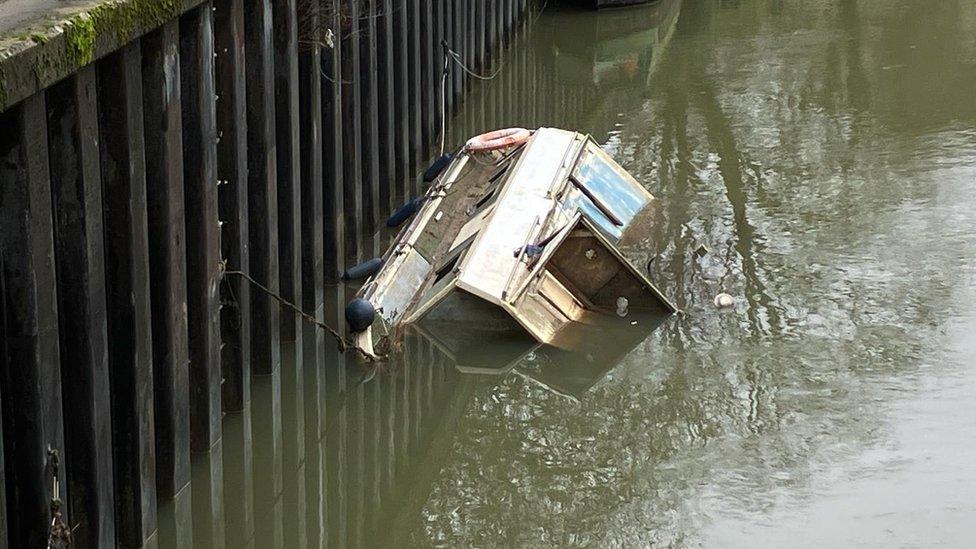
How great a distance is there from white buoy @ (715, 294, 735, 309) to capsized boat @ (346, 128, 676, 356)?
1.65ft

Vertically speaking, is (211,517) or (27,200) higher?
(27,200)

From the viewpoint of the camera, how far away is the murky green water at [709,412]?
10742mm

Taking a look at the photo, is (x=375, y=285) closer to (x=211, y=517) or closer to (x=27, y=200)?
(x=211, y=517)

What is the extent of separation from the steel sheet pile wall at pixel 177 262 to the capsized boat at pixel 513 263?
59 cm

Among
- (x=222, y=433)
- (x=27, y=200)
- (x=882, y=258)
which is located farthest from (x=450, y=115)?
(x=27, y=200)

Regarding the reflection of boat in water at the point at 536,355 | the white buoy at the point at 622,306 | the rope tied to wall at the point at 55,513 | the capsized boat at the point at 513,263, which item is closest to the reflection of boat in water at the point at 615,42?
the capsized boat at the point at 513,263

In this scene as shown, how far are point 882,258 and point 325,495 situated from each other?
272 inches

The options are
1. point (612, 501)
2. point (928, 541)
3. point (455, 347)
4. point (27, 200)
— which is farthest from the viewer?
point (455, 347)

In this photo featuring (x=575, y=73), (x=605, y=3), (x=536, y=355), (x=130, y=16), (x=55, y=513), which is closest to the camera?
(x=55, y=513)

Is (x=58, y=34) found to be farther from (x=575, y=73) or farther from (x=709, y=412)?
(x=575, y=73)

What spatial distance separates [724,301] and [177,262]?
6.15 m

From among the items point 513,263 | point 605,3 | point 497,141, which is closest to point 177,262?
point 513,263

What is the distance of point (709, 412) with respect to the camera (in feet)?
40.9

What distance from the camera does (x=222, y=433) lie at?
37.0 feet
